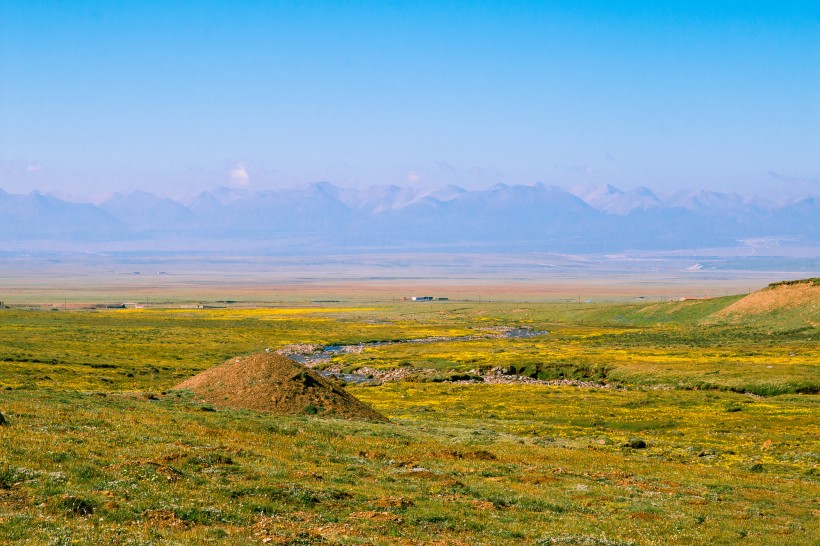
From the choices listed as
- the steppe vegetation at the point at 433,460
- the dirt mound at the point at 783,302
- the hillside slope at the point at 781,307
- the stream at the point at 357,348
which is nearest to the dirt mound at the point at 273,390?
the steppe vegetation at the point at 433,460

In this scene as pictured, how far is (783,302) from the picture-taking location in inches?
5404

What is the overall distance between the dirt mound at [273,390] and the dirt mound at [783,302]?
104090 millimetres

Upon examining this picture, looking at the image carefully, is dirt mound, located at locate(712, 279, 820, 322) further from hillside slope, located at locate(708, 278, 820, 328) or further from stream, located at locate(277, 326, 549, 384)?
stream, located at locate(277, 326, 549, 384)

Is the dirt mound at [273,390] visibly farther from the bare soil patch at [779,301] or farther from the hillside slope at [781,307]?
the bare soil patch at [779,301]

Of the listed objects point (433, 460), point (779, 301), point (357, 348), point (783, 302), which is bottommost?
point (357, 348)

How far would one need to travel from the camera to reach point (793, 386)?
68438 mm

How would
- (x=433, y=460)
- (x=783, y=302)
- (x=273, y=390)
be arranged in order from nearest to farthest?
1. (x=433, y=460)
2. (x=273, y=390)
3. (x=783, y=302)

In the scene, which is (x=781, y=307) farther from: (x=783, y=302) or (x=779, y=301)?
(x=779, y=301)

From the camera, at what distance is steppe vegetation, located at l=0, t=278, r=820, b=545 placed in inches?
749

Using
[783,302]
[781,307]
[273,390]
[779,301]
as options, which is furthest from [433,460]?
[779,301]

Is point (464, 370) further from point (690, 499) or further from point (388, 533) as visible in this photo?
point (388, 533)

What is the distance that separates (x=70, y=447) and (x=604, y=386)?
60.6 metres

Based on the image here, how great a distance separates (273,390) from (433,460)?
17.5 metres

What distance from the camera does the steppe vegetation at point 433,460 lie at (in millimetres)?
19031
